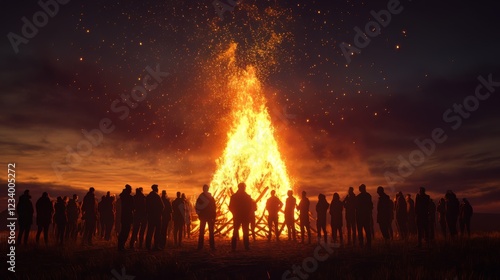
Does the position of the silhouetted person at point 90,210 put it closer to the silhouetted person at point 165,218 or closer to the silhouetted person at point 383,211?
the silhouetted person at point 165,218

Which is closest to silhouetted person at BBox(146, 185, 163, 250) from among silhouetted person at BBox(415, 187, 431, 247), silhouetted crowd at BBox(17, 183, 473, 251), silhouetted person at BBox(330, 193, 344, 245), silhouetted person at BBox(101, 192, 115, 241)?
silhouetted crowd at BBox(17, 183, 473, 251)

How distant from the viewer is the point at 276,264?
1080cm

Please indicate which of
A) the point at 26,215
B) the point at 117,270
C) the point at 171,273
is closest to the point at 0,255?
the point at 26,215

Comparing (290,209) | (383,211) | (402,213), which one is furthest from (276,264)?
(402,213)

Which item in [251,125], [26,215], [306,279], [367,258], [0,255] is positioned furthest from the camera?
[251,125]

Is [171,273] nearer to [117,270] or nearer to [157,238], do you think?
[117,270]

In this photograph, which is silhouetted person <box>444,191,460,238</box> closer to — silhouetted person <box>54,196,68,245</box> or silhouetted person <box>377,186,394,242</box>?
silhouetted person <box>377,186,394,242</box>

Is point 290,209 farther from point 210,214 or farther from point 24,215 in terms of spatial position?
point 24,215

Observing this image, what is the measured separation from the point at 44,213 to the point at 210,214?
25.0ft

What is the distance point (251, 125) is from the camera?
27391 mm

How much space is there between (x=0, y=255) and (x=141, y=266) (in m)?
5.80

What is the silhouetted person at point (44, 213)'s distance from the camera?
1544cm

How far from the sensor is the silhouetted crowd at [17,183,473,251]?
13.6m

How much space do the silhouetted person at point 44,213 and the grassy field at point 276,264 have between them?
7.25 ft
